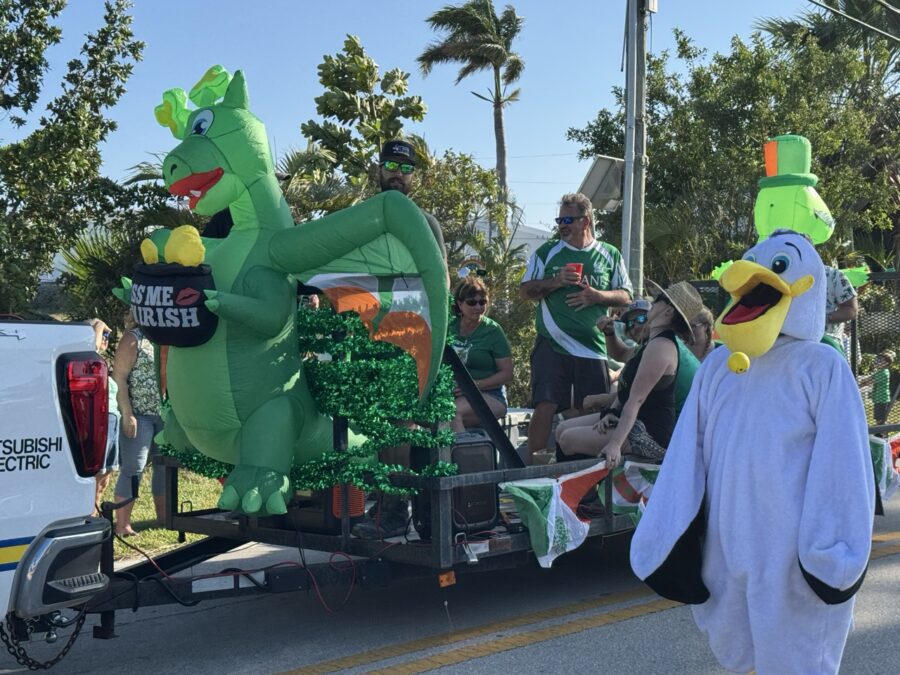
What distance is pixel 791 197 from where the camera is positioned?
6414mm

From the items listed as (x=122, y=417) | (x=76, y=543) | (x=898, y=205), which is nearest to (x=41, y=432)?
(x=76, y=543)

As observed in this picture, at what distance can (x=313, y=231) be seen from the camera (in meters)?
5.36

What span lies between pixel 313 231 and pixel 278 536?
63.6 inches

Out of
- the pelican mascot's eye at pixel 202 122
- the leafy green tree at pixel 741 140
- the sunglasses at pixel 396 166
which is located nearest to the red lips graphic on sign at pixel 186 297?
the pelican mascot's eye at pixel 202 122

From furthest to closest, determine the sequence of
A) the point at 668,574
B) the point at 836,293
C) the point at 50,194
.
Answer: the point at 50,194 → the point at 836,293 → the point at 668,574

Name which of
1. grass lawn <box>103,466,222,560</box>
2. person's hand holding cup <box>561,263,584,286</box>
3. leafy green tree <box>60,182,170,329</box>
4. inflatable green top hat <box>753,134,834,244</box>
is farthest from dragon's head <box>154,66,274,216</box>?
leafy green tree <box>60,182,170,329</box>

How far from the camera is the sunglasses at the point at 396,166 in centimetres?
597

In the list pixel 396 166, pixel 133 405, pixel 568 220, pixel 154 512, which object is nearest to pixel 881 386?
pixel 568 220

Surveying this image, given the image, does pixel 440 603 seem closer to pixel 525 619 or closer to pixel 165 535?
pixel 525 619

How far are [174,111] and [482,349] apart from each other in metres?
2.97

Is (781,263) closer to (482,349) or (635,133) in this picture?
(482,349)

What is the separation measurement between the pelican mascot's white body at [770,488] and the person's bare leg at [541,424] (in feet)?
12.5

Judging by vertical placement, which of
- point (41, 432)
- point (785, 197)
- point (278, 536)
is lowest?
point (278, 536)

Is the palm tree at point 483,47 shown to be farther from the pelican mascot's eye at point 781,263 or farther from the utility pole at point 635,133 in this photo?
the pelican mascot's eye at point 781,263
